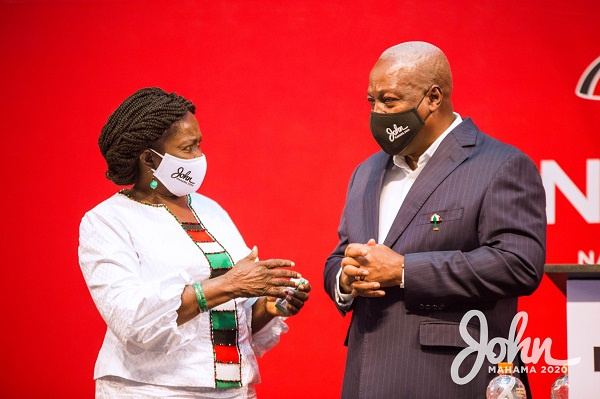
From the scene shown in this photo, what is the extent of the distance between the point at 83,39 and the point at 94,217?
1812 mm

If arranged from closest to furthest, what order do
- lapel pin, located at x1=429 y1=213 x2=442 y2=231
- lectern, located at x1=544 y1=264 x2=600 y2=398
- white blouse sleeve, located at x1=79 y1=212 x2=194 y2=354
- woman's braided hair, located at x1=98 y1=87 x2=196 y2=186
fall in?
1. lectern, located at x1=544 y1=264 x2=600 y2=398
2. lapel pin, located at x1=429 y1=213 x2=442 y2=231
3. white blouse sleeve, located at x1=79 y1=212 x2=194 y2=354
4. woman's braided hair, located at x1=98 y1=87 x2=196 y2=186

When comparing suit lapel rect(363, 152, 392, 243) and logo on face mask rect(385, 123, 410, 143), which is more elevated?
logo on face mask rect(385, 123, 410, 143)

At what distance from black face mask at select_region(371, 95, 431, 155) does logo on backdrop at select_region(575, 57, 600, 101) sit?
1.79 m

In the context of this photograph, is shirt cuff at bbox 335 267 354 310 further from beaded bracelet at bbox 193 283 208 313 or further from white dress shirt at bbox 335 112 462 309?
beaded bracelet at bbox 193 283 208 313

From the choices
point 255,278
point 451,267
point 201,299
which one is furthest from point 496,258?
point 201,299

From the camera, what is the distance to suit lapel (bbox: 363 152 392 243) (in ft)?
8.09

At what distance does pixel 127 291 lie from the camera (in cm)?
244

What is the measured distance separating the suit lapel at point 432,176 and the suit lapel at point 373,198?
8 cm

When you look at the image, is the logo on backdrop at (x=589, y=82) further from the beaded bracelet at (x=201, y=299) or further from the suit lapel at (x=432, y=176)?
the beaded bracelet at (x=201, y=299)

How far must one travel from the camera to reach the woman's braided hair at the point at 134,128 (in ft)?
8.74

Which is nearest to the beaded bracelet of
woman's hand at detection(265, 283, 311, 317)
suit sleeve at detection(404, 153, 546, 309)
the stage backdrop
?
woman's hand at detection(265, 283, 311, 317)

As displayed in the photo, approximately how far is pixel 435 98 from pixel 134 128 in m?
0.92

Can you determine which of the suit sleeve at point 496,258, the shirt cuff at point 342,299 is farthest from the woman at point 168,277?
the suit sleeve at point 496,258

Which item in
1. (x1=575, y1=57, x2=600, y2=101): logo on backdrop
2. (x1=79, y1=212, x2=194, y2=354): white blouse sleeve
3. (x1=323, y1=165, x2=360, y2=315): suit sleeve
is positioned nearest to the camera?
(x1=79, y1=212, x2=194, y2=354): white blouse sleeve
